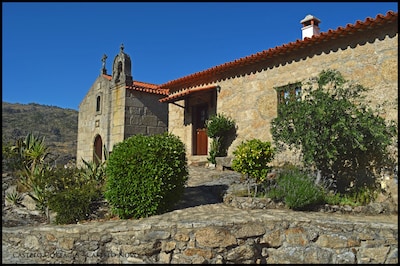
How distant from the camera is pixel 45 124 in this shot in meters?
32.2

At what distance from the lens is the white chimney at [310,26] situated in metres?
10.7

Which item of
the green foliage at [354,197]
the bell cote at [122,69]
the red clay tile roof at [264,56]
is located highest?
the bell cote at [122,69]

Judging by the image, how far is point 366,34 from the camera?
7.73 m

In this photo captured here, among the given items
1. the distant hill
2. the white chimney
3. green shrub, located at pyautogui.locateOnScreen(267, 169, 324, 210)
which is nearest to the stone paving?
green shrub, located at pyautogui.locateOnScreen(267, 169, 324, 210)

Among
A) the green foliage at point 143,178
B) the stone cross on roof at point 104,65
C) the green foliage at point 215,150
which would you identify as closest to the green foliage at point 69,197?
the green foliage at point 143,178

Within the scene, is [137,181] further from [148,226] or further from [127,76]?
[127,76]

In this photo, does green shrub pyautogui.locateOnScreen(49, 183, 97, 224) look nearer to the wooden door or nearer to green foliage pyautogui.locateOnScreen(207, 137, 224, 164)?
green foliage pyautogui.locateOnScreen(207, 137, 224, 164)

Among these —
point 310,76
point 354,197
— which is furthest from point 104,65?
point 354,197

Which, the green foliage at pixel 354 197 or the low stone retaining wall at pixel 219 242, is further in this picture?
the green foliage at pixel 354 197

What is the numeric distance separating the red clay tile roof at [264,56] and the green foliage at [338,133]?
150 cm

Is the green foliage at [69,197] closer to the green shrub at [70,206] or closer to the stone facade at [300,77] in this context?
the green shrub at [70,206]

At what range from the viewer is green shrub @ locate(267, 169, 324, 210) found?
6.05 meters

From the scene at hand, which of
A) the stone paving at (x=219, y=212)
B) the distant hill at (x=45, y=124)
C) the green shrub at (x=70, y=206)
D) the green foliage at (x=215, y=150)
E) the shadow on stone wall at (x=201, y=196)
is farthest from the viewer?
the distant hill at (x=45, y=124)

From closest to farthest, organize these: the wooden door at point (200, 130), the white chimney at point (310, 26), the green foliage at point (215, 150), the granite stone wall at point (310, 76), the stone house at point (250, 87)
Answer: the granite stone wall at point (310, 76) < the stone house at point (250, 87) < the white chimney at point (310, 26) < the green foliage at point (215, 150) < the wooden door at point (200, 130)
